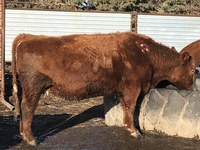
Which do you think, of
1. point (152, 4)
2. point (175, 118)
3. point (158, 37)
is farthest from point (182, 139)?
point (152, 4)

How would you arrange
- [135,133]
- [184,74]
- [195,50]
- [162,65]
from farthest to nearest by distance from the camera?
[195,50]
[184,74]
[162,65]
[135,133]

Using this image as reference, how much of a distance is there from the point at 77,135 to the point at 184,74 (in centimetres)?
209

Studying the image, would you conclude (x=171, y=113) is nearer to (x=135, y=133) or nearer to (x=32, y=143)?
(x=135, y=133)

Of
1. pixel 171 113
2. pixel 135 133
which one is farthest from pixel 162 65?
pixel 135 133

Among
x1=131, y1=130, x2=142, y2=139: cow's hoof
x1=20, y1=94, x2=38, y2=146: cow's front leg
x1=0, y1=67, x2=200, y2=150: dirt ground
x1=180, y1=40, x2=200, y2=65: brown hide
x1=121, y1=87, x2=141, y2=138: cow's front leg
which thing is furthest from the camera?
x1=180, y1=40, x2=200, y2=65: brown hide

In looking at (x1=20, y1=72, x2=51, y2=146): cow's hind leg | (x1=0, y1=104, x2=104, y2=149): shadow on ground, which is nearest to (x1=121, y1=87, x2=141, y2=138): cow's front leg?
(x1=0, y1=104, x2=104, y2=149): shadow on ground

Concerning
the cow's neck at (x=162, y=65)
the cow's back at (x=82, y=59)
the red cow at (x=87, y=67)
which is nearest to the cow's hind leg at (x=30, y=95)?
the red cow at (x=87, y=67)

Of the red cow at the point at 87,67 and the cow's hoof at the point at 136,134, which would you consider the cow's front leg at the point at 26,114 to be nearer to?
the red cow at the point at 87,67

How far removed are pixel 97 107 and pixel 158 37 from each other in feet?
15.1

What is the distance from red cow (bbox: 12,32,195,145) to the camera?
6555 millimetres

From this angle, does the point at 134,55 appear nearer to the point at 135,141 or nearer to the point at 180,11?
the point at 135,141

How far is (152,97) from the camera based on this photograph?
7.09 meters

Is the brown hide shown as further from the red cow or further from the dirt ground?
the dirt ground

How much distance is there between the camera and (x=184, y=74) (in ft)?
24.9
